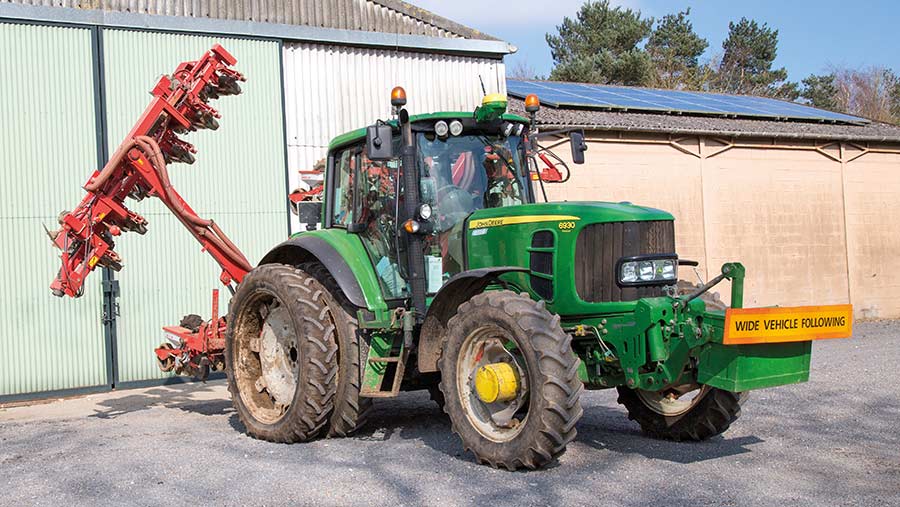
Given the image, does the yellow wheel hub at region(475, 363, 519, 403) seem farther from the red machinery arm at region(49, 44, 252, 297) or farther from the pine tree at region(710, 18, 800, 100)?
the pine tree at region(710, 18, 800, 100)

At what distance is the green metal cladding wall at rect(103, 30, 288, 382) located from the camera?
12.8 metres

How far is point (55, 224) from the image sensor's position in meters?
12.4

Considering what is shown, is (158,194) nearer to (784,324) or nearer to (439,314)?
(439,314)

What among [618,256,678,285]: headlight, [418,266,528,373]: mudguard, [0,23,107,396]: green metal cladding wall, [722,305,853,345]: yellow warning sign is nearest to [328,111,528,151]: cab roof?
[418,266,528,373]: mudguard

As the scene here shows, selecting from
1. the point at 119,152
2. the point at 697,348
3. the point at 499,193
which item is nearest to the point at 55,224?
the point at 119,152

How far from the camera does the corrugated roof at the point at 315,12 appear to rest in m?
13.0

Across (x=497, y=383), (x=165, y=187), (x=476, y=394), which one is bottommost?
(x=476, y=394)

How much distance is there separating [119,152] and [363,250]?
2.74 metres

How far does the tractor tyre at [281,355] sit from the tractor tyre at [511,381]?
3.99 feet

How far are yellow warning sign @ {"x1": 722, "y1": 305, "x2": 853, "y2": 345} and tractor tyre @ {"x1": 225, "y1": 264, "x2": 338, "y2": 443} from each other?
314 cm

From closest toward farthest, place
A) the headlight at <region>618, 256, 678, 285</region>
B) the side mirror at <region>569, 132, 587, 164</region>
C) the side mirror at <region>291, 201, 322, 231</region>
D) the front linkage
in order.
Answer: the front linkage
the headlight at <region>618, 256, 678, 285</region>
the side mirror at <region>569, 132, 587, 164</region>
the side mirror at <region>291, 201, 322, 231</region>

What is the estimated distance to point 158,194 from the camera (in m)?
8.98

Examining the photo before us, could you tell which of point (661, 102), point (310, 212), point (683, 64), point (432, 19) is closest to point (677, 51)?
point (683, 64)

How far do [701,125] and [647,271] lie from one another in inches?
533
